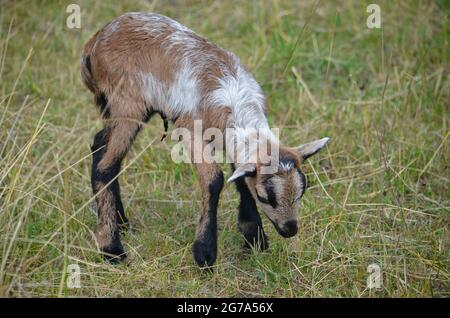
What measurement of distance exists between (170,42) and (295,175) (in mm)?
1659

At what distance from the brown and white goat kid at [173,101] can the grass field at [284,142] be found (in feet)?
0.87

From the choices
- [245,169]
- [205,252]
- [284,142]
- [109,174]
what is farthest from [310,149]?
[284,142]

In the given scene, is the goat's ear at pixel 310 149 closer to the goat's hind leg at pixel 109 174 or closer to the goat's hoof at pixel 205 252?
the goat's hoof at pixel 205 252

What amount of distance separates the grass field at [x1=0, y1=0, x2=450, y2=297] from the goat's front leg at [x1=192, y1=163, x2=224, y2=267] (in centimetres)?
20

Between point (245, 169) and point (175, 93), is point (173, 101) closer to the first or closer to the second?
point (175, 93)

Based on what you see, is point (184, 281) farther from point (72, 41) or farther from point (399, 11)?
point (399, 11)

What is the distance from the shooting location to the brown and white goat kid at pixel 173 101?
5465 millimetres

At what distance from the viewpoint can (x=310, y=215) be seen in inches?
251

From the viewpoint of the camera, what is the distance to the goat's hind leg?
571cm

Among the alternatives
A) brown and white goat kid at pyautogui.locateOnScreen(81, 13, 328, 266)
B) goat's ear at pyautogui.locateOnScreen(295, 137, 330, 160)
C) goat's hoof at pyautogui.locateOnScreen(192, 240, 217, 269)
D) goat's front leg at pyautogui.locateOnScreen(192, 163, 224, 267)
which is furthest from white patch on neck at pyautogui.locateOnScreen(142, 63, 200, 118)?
goat's hoof at pyautogui.locateOnScreen(192, 240, 217, 269)

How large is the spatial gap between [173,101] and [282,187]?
1.26 m

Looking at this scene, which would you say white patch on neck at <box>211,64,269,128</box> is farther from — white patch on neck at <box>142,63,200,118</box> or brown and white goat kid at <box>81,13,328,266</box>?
white patch on neck at <box>142,63,200,118</box>

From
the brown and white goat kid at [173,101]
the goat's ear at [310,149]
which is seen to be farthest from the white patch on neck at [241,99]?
the goat's ear at [310,149]
